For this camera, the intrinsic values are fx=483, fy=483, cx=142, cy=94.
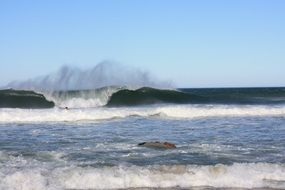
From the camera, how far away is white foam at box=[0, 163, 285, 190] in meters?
7.88

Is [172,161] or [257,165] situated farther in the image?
[172,161]

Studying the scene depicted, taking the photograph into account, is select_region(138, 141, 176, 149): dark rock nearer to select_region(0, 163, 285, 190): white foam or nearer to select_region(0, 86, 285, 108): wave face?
select_region(0, 163, 285, 190): white foam

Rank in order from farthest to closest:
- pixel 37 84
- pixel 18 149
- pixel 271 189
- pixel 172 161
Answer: pixel 37 84 < pixel 18 149 < pixel 172 161 < pixel 271 189

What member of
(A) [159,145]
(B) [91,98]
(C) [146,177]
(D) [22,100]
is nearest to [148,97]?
(B) [91,98]

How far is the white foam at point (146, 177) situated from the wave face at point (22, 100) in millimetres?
20948

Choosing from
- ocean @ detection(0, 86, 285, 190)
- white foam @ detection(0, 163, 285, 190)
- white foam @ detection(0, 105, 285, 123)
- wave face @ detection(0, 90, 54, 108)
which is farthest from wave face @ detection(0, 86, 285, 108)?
white foam @ detection(0, 163, 285, 190)

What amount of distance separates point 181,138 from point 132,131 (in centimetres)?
232

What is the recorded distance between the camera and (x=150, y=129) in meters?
15.6

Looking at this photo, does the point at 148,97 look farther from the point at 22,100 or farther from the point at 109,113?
the point at 109,113

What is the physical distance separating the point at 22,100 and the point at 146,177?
941 inches

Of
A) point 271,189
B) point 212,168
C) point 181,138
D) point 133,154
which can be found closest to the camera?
point 271,189

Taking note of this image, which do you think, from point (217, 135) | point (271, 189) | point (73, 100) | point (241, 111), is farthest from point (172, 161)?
point (73, 100)

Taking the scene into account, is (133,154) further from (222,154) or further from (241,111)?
(241,111)

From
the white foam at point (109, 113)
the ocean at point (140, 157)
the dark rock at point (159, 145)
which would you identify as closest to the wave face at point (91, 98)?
the white foam at point (109, 113)
